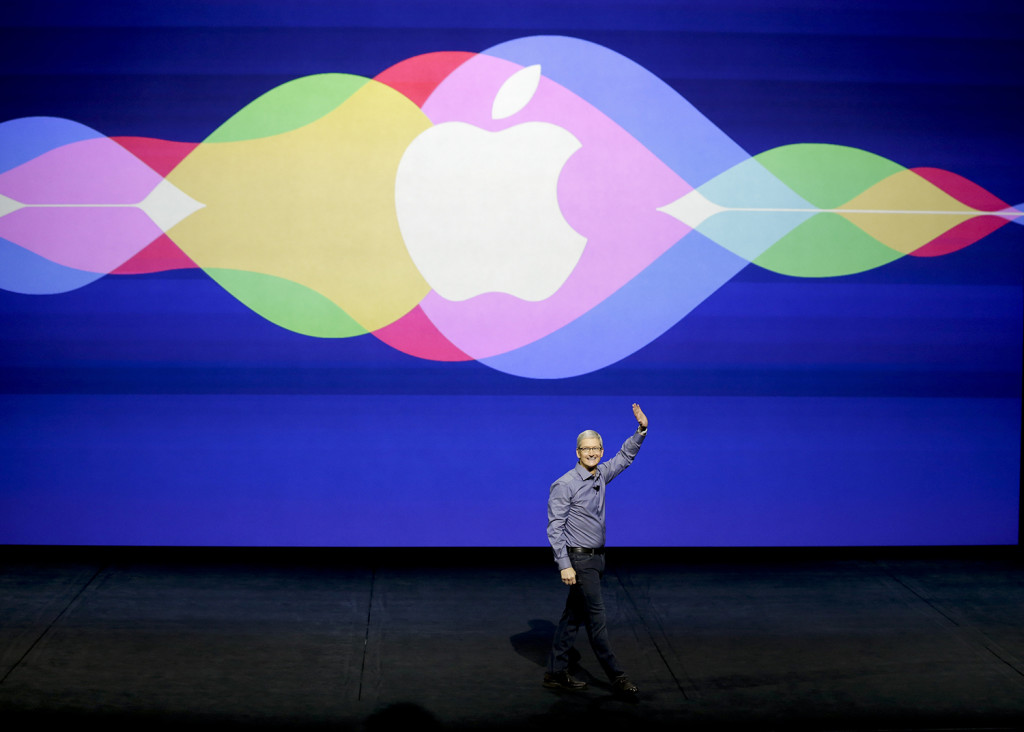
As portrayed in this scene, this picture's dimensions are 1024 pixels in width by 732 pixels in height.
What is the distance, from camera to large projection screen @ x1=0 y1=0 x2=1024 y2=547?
26.2ft

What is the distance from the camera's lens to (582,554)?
18.9 feet

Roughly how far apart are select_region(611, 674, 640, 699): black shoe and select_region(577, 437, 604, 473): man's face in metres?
1.24

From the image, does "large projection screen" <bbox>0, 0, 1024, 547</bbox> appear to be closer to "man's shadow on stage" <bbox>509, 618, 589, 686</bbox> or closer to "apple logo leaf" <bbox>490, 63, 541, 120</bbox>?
"apple logo leaf" <bbox>490, 63, 541, 120</bbox>

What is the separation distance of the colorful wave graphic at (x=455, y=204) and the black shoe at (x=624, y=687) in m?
2.96

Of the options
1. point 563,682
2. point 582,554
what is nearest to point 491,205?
point 582,554

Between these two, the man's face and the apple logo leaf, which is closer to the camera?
the man's face

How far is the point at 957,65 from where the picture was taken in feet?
26.9

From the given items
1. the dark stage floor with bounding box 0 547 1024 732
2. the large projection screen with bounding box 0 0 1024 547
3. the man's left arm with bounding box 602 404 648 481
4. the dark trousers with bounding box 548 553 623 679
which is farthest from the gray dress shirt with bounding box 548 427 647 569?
the large projection screen with bounding box 0 0 1024 547

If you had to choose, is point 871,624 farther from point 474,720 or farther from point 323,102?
point 323,102

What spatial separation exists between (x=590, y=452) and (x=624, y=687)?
1.37 meters

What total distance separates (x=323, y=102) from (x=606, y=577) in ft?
14.5

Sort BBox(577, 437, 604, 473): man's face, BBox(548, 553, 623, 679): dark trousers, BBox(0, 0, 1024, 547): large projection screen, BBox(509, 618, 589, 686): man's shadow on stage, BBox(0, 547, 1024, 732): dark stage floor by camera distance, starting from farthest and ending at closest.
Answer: BBox(0, 0, 1024, 547): large projection screen
BBox(509, 618, 589, 686): man's shadow on stage
BBox(577, 437, 604, 473): man's face
BBox(548, 553, 623, 679): dark trousers
BBox(0, 547, 1024, 732): dark stage floor

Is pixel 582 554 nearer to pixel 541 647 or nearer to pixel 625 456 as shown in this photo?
pixel 625 456

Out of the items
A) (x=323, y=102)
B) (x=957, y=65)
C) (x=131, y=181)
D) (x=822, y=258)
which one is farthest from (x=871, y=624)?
(x=131, y=181)
